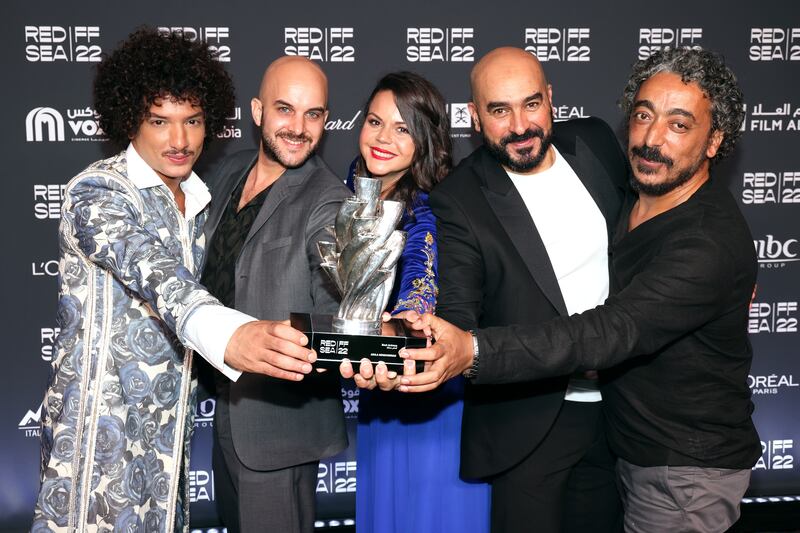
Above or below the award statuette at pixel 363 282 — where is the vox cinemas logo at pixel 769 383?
below

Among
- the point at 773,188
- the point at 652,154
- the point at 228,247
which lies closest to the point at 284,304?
the point at 228,247

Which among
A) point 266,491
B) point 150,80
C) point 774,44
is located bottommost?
point 266,491

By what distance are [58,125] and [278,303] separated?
6.18 feet

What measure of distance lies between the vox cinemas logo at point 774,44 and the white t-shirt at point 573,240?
198 centimetres

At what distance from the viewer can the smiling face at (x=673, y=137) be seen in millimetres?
2410

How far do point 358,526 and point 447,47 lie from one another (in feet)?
7.47

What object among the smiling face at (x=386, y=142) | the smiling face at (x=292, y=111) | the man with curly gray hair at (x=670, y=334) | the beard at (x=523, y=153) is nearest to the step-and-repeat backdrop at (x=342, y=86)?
the smiling face at (x=386, y=142)

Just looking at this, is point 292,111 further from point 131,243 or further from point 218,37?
point 218,37

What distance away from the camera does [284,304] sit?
248 centimetres

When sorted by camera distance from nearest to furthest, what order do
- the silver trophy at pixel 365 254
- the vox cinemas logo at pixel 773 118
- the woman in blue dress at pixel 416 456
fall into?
the silver trophy at pixel 365 254
the woman in blue dress at pixel 416 456
the vox cinemas logo at pixel 773 118

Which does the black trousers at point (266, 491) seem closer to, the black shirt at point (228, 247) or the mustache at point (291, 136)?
the black shirt at point (228, 247)

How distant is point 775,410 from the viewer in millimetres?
4301

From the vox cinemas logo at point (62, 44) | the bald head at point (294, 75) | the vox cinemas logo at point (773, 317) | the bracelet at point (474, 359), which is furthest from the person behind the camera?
the vox cinemas logo at point (773, 317)

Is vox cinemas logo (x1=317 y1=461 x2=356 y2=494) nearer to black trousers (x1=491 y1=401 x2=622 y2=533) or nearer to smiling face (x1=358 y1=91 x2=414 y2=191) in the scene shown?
black trousers (x1=491 y1=401 x2=622 y2=533)
